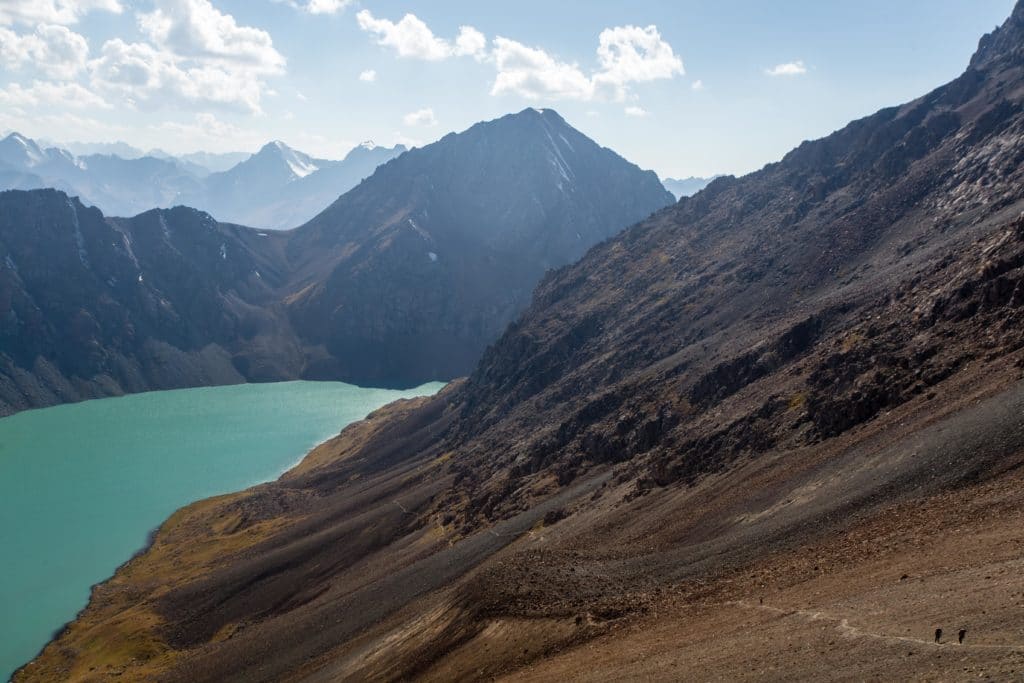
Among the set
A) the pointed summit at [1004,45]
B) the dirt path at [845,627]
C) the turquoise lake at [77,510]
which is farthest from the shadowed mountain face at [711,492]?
the turquoise lake at [77,510]

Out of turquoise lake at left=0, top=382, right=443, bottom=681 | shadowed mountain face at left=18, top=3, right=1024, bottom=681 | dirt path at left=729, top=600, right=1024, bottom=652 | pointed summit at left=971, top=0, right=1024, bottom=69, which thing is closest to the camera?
dirt path at left=729, top=600, right=1024, bottom=652

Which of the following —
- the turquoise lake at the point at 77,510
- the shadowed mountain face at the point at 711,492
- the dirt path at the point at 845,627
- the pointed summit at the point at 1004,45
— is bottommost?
the dirt path at the point at 845,627

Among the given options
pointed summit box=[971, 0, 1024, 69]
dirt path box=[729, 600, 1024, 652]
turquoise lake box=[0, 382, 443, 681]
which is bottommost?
dirt path box=[729, 600, 1024, 652]

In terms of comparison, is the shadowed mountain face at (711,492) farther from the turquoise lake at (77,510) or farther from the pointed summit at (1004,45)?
the turquoise lake at (77,510)

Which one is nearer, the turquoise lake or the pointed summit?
the turquoise lake

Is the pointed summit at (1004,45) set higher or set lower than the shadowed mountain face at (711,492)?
higher

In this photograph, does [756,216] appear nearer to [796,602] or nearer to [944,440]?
[944,440]

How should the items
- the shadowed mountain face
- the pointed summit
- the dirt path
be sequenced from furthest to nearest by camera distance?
the pointed summit < the shadowed mountain face < the dirt path

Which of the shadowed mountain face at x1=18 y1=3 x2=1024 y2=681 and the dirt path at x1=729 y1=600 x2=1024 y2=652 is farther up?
the shadowed mountain face at x1=18 y1=3 x2=1024 y2=681

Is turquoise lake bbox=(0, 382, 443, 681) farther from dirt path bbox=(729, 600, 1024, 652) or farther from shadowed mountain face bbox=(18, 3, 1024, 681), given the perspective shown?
dirt path bbox=(729, 600, 1024, 652)

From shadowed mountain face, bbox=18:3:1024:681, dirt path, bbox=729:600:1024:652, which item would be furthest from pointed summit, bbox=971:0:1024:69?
dirt path, bbox=729:600:1024:652
